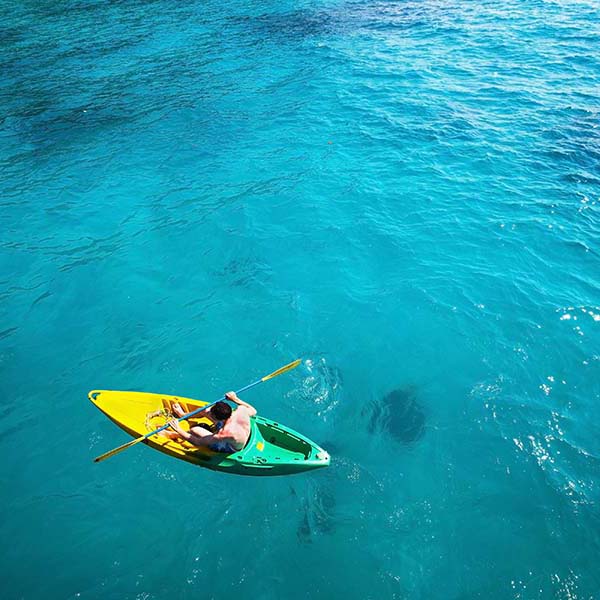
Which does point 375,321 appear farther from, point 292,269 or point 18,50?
point 18,50

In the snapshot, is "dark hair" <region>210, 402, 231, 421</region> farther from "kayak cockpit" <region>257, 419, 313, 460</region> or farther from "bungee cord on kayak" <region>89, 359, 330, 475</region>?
A: "kayak cockpit" <region>257, 419, 313, 460</region>

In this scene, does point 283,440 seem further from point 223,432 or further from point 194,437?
point 194,437

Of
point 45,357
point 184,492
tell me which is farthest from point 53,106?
point 184,492

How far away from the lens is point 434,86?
2528cm

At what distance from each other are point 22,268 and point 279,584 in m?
13.5

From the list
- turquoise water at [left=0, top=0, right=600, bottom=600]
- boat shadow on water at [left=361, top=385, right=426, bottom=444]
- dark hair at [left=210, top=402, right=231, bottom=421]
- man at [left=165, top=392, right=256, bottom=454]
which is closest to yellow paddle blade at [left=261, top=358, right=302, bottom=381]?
turquoise water at [left=0, top=0, right=600, bottom=600]

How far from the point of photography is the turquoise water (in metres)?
9.79

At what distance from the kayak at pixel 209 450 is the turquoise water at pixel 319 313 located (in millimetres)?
628

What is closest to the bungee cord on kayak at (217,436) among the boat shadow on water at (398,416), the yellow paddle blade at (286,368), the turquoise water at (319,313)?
the turquoise water at (319,313)

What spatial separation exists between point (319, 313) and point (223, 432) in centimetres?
571

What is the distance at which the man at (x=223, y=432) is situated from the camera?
32.9 ft

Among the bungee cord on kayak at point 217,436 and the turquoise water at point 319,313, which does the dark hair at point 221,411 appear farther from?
the turquoise water at point 319,313

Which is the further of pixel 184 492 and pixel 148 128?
pixel 148 128

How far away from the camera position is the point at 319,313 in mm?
14680
